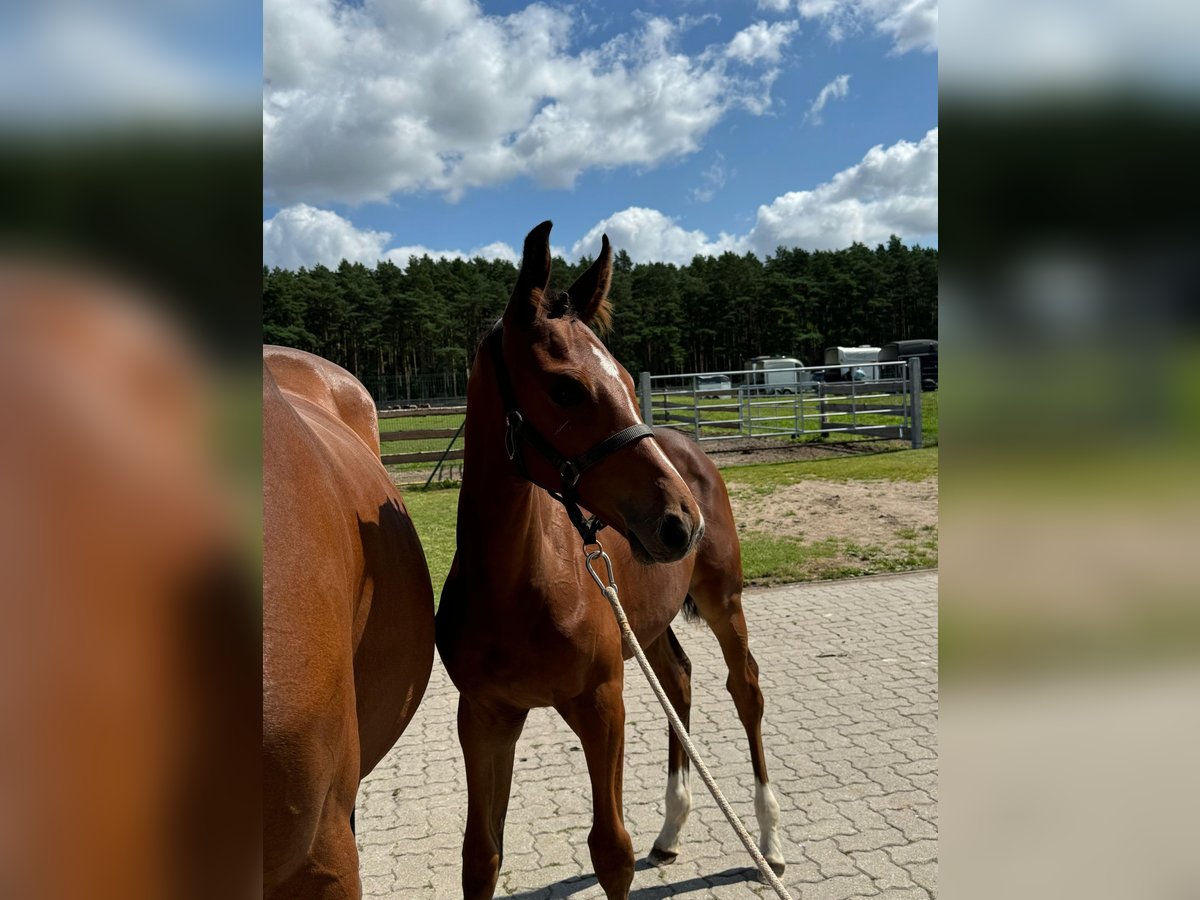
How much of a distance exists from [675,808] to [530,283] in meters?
2.48

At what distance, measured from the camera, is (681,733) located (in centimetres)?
183

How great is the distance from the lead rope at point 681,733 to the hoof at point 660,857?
4.05ft

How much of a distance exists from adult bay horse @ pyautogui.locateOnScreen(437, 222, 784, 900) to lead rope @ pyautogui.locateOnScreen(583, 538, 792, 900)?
11 cm

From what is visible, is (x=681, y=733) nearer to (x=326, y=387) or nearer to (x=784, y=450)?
(x=326, y=387)

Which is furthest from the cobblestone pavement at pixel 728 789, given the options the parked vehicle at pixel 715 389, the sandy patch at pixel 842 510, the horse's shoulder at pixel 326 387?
the parked vehicle at pixel 715 389

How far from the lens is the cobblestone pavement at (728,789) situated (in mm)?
3227

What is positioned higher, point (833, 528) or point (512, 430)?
point (512, 430)

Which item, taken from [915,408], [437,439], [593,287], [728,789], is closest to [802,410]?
[915,408]

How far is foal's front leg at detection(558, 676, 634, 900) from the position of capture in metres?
2.37

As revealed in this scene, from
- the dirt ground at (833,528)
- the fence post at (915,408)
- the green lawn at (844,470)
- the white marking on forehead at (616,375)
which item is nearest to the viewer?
the white marking on forehead at (616,375)

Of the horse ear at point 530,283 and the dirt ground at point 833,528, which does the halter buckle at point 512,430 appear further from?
the dirt ground at point 833,528
